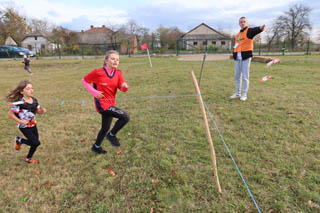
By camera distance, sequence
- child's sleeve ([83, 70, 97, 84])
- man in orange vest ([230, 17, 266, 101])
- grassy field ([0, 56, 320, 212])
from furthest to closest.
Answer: man in orange vest ([230, 17, 266, 101]) < child's sleeve ([83, 70, 97, 84]) < grassy field ([0, 56, 320, 212])

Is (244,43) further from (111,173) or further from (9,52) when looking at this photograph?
(9,52)

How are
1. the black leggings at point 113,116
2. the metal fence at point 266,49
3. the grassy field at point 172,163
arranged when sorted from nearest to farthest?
1. the grassy field at point 172,163
2. the black leggings at point 113,116
3. the metal fence at point 266,49

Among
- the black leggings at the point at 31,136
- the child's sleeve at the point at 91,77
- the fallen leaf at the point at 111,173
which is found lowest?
the fallen leaf at the point at 111,173

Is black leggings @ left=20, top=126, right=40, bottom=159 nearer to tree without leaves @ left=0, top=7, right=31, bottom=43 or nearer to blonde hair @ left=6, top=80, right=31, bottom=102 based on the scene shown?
blonde hair @ left=6, top=80, right=31, bottom=102

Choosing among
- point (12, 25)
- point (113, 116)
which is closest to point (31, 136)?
point (113, 116)

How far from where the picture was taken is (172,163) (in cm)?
322

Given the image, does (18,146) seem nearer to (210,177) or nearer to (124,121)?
(124,121)

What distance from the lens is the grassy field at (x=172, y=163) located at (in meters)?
2.48

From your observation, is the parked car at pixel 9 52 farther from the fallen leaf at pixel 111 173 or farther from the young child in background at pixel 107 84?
the fallen leaf at pixel 111 173

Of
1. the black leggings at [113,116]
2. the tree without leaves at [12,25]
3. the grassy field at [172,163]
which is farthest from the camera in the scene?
the tree without leaves at [12,25]

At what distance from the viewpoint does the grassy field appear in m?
2.48

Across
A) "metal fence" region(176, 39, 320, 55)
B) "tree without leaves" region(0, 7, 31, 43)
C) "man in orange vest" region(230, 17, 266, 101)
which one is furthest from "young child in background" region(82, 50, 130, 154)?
"tree without leaves" region(0, 7, 31, 43)

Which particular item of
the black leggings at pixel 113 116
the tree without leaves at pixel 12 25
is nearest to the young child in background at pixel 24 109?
the black leggings at pixel 113 116

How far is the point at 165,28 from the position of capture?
5491 cm
